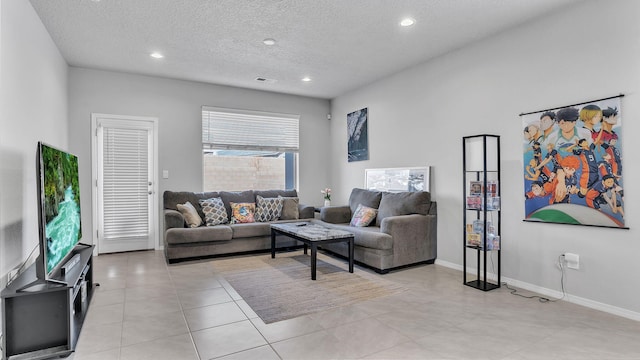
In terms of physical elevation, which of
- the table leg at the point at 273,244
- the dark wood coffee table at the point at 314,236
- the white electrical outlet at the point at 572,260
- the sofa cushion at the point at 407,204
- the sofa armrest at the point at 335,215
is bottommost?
the table leg at the point at 273,244

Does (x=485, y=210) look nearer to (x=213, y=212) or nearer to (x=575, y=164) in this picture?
(x=575, y=164)

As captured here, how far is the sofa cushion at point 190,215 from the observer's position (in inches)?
183

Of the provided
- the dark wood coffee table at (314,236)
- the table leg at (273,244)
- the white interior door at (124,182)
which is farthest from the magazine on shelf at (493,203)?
the white interior door at (124,182)

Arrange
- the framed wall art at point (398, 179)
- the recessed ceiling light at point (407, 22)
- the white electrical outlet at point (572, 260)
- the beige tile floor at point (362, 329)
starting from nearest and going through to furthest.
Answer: the beige tile floor at point (362, 329) → the white electrical outlet at point (572, 260) → the recessed ceiling light at point (407, 22) → the framed wall art at point (398, 179)

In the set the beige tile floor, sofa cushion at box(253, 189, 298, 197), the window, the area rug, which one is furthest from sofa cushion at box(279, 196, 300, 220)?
the beige tile floor

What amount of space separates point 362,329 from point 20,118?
3.15 m

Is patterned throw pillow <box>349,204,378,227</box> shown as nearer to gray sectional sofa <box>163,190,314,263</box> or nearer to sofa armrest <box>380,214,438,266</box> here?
sofa armrest <box>380,214,438,266</box>

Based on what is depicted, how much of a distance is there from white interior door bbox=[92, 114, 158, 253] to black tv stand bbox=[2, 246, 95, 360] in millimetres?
3027

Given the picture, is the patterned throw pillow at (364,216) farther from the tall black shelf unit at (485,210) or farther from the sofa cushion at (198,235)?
the sofa cushion at (198,235)

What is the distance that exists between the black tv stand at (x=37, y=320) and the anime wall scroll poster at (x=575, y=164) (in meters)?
3.83

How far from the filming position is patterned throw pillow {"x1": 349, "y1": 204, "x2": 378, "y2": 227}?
4.66 meters

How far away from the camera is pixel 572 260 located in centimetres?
304

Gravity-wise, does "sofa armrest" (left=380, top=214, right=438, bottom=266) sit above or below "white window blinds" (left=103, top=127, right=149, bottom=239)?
below

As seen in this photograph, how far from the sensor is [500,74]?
3.65 metres
